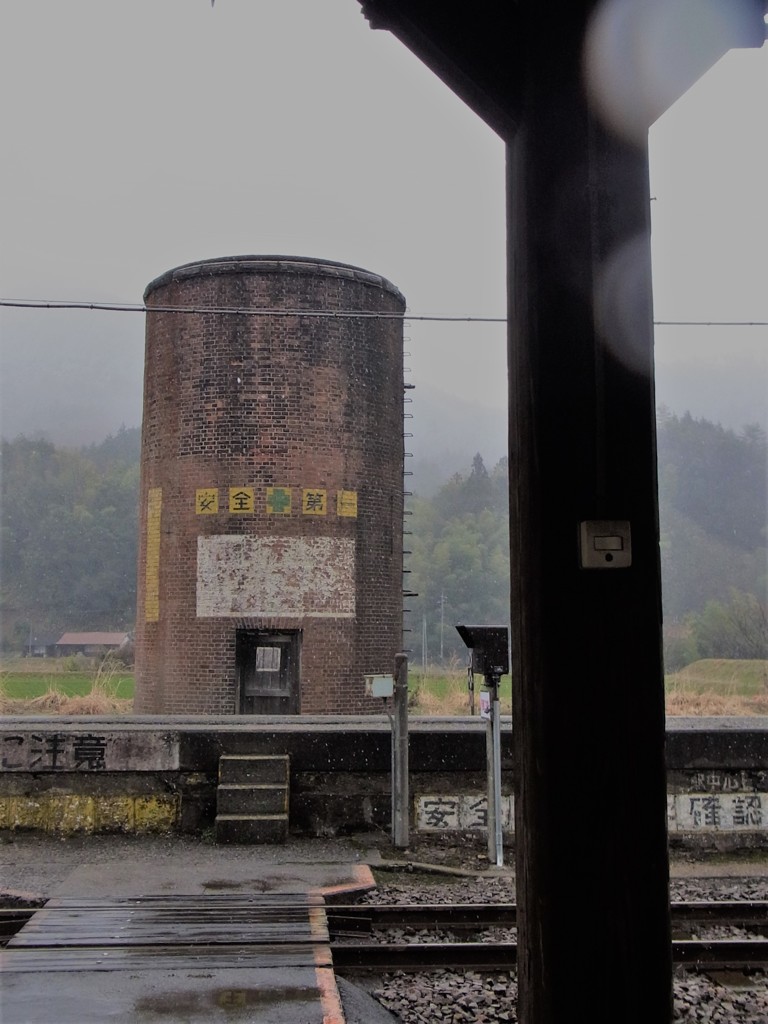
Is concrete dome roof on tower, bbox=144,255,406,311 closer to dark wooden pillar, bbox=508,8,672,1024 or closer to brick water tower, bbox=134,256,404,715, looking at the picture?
brick water tower, bbox=134,256,404,715

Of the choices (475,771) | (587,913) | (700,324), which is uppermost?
(700,324)

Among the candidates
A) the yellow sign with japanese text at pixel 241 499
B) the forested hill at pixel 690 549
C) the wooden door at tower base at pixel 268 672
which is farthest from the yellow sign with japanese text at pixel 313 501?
the forested hill at pixel 690 549

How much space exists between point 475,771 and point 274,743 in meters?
1.74

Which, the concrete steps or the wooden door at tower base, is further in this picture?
the wooden door at tower base

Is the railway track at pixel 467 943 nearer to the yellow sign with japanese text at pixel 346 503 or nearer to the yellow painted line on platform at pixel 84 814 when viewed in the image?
the yellow painted line on platform at pixel 84 814

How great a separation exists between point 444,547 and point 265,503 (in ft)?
239

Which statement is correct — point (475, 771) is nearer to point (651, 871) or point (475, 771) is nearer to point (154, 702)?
point (651, 871)

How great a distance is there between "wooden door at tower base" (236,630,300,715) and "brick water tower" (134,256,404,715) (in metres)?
0.02

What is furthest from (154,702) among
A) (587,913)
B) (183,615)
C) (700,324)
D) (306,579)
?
(587,913)

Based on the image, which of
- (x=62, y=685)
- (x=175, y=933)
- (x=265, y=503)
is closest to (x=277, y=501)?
(x=265, y=503)

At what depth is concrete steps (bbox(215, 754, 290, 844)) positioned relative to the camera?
306 inches

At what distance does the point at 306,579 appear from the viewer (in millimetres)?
15000

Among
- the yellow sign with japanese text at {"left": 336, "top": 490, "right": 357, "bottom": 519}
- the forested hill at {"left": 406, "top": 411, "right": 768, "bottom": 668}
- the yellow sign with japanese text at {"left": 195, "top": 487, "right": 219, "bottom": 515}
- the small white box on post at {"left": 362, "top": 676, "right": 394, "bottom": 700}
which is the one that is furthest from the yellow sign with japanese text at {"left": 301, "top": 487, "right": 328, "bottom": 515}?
the forested hill at {"left": 406, "top": 411, "right": 768, "bottom": 668}

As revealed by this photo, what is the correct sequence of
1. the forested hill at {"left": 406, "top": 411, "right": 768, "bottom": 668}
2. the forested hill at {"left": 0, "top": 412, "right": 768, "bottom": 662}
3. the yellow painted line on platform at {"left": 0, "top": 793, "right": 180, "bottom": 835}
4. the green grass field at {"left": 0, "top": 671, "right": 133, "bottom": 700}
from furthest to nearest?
the forested hill at {"left": 0, "top": 412, "right": 768, "bottom": 662}, the forested hill at {"left": 406, "top": 411, "right": 768, "bottom": 668}, the green grass field at {"left": 0, "top": 671, "right": 133, "bottom": 700}, the yellow painted line on platform at {"left": 0, "top": 793, "right": 180, "bottom": 835}
